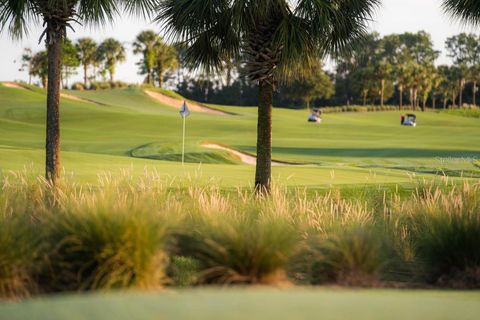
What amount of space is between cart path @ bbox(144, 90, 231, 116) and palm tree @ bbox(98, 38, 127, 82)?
15022mm

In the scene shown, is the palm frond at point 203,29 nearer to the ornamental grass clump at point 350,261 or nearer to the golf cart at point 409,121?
the ornamental grass clump at point 350,261

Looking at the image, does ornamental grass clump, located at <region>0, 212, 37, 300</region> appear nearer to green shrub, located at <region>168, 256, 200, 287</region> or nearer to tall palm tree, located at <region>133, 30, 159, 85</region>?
green shrub, located at <region>168, 256, 200, 287</region>

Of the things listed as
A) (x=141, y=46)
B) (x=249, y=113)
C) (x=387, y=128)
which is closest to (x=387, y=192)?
(x=387, y=128)

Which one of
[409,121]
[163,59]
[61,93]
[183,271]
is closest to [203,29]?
[183,271]

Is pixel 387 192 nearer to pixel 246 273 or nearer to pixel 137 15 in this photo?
pixel 137 15

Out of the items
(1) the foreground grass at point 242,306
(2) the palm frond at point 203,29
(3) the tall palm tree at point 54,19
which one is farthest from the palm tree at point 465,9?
(1) the foreground grass at point 242,306

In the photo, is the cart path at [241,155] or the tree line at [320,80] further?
the tree line at [320,80]

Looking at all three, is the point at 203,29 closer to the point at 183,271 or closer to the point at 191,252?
the point at 183,271

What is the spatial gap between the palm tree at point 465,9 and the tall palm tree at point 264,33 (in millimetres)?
2096

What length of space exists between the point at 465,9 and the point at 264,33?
4.79 m

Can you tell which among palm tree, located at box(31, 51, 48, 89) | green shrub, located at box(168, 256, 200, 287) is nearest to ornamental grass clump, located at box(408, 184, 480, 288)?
green shrub, located at box(168, 256, 200, 287)

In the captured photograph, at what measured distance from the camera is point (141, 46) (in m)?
102

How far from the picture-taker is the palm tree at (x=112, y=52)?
105438 mm

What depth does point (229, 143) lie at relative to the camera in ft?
170
